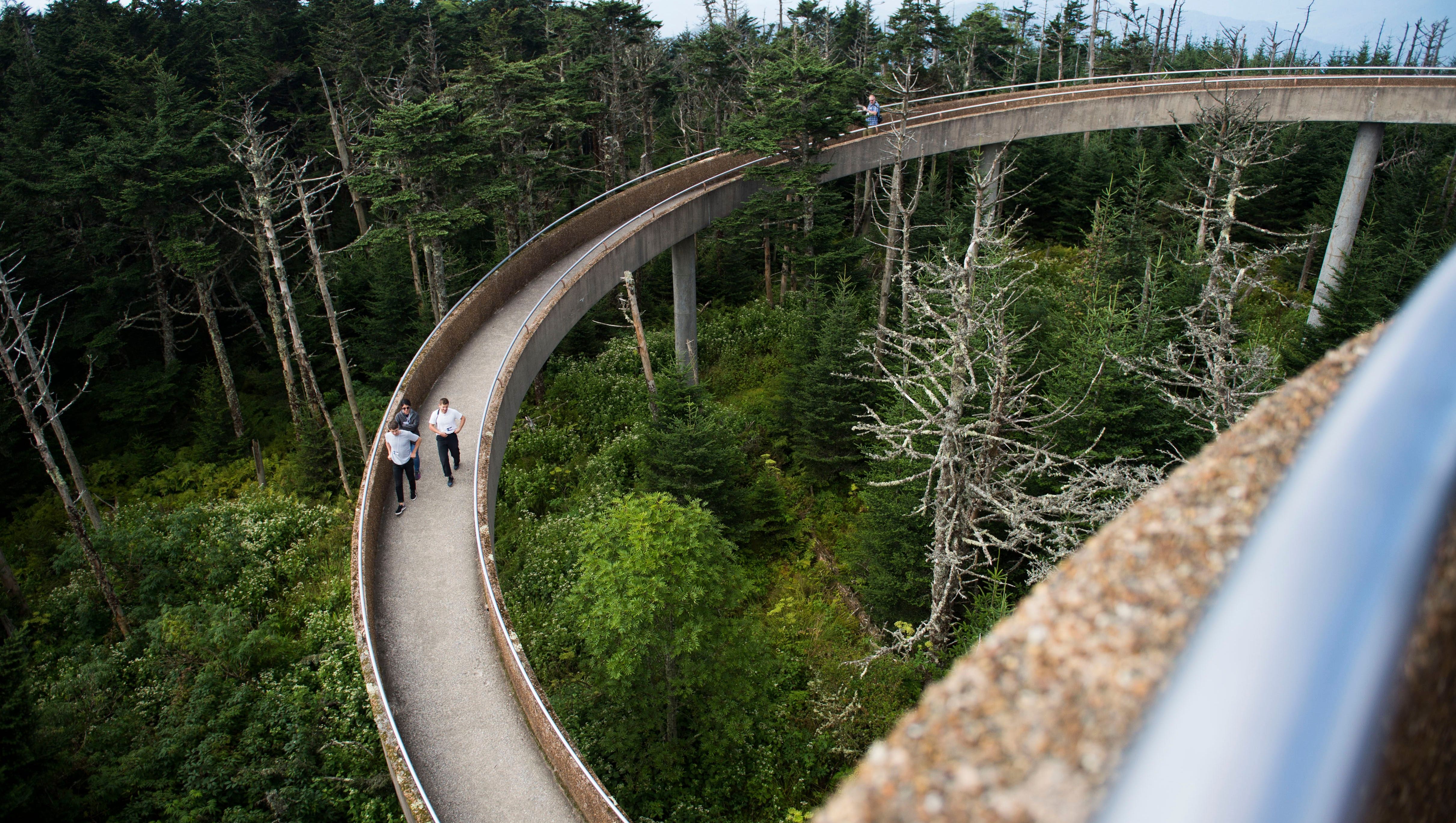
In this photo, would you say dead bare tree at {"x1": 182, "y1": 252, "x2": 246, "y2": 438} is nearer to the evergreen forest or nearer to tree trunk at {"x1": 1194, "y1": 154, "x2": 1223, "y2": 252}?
the evergreen forest

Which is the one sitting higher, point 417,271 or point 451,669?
point 417,271

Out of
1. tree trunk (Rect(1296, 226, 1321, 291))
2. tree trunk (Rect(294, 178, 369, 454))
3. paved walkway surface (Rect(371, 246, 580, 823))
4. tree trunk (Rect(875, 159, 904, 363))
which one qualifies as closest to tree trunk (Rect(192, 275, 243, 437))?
tree trunk (Rect(294, 178, 369, 454))

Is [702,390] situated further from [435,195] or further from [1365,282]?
[1365,282]

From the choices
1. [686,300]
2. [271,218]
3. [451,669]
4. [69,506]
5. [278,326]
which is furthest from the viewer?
[686,300]

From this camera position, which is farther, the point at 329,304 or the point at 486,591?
the point at 329,304

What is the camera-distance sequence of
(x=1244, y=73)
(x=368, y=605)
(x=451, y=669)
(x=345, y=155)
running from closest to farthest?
(x=451, y=669), (x=368, y=605), (x=345, y=155), (x=1244, y=73)

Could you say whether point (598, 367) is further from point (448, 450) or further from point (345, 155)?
point (448, 450)

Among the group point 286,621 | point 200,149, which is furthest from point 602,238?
point 200,149

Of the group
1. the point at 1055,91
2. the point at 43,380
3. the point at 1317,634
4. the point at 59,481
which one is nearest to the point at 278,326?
the point at 43,380
